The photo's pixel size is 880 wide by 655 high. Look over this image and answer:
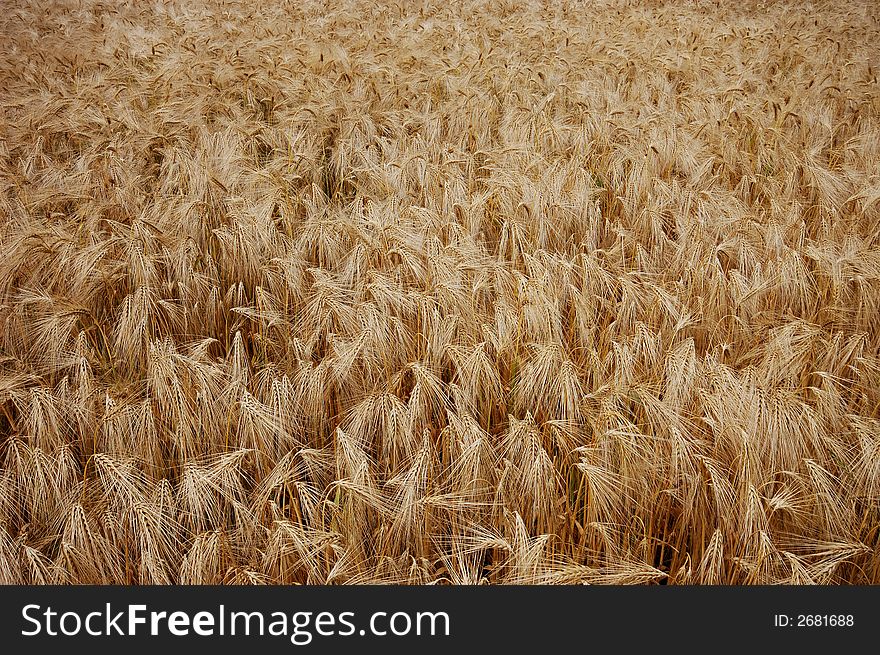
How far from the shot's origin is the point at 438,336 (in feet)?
4.76

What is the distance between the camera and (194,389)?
1320 mm

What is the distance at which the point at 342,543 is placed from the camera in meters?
1.11

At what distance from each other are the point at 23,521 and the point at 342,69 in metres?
2.92

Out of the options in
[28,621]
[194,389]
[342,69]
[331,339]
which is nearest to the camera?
[28,621]

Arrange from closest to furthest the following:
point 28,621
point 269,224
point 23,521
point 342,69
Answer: point 28,621 → point 23,521 → point 269,224 → point 342,69

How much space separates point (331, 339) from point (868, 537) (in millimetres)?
1126

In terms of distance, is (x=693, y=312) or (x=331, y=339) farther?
(x=693, y=312)

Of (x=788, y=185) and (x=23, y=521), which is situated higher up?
(x=788, y=185)

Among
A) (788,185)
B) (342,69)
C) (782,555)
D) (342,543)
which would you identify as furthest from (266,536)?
(342,69)

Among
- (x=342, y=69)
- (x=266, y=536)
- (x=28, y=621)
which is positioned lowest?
(x=28, y=621)

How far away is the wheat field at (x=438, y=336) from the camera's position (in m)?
1.12

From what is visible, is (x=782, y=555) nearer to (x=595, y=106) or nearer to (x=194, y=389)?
(x=194, y=389)

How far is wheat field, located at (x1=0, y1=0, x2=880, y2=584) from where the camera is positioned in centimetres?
112

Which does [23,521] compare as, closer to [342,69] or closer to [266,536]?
[266,536]
